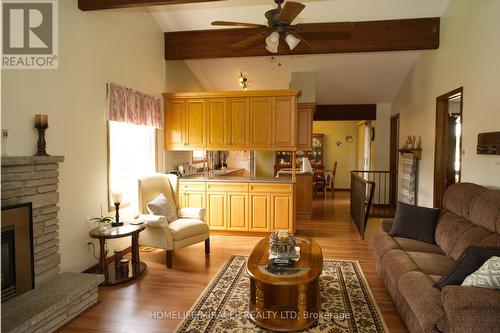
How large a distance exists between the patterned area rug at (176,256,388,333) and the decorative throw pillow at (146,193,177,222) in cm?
101

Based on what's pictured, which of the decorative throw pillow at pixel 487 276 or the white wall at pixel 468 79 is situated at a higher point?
the white wall at pixel 468 79

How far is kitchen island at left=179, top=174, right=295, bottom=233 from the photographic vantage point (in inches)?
206

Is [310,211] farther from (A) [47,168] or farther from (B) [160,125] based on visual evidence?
(A) [47,168]

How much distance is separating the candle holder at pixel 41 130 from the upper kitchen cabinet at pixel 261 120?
10.1 ft

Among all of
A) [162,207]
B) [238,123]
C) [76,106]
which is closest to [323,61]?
[238,123]

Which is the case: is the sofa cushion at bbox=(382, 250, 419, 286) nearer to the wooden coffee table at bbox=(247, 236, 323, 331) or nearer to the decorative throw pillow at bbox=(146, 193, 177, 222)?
the wooden coffee table at bbox=(247, 236, 323, 331)

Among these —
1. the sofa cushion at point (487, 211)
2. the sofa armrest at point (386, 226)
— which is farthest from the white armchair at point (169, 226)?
the sofa cushion at point (487, 211)

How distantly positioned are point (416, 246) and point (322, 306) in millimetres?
1162

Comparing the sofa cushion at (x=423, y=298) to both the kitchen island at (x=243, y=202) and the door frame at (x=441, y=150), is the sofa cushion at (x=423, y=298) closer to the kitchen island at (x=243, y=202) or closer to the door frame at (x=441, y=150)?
the kitchen island at (x=243, y=202)

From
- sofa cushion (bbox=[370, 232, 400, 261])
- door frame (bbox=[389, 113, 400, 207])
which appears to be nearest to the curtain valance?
sofa cushion (bbox=[370, 232, 400, 261])

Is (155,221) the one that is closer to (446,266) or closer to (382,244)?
(382,244)

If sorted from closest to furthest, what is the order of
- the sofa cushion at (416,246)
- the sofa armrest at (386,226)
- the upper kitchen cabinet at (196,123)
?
the sofa cushion at (416,246)
the sofa armrest at (386,226)
the upper kitchen cabinet at (196,123)

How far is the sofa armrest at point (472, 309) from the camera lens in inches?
70.6

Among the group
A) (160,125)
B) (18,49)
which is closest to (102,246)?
(18,49)
